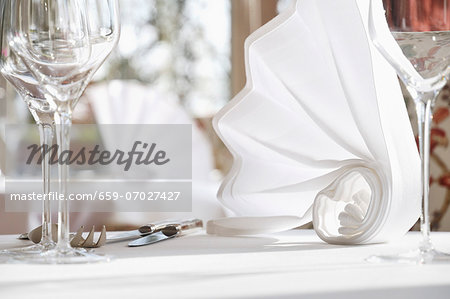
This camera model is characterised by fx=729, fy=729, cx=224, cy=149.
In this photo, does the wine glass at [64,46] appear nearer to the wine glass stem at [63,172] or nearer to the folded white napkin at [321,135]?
the wine glass stem at [63,172]

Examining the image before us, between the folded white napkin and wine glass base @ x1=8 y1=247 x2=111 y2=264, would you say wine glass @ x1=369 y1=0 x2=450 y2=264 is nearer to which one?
the folded white napkin

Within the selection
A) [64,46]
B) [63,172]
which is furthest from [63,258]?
[64,46]

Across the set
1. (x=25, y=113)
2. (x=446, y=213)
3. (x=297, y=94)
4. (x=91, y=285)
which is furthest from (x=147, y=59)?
(x=91, y=285)

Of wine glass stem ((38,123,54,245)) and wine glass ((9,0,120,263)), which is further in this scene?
wine glass stem ((38,123,54,245))

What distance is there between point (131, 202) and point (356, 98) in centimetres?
210

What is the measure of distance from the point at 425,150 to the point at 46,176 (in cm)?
41

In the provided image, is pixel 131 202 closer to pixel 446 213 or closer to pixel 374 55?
pixel 446 213

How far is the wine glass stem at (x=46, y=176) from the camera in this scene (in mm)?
780

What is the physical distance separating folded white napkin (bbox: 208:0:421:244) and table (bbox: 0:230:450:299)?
7 cm

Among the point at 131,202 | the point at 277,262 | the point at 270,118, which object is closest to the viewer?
the point at 277,262

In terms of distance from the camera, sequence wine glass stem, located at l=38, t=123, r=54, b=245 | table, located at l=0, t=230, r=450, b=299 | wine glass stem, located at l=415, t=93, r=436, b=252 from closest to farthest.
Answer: table, located at l=0, t=230, r=450, b=299 < wine glass stem, located at l=415, t=93, r=436, b=252 < wine glass stem, located at l=38, t=123, r=54, b=245

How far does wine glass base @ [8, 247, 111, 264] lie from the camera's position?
651mm

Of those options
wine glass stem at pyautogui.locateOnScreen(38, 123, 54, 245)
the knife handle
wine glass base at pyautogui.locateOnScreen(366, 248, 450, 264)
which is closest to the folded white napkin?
the knife handle

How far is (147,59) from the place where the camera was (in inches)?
237
